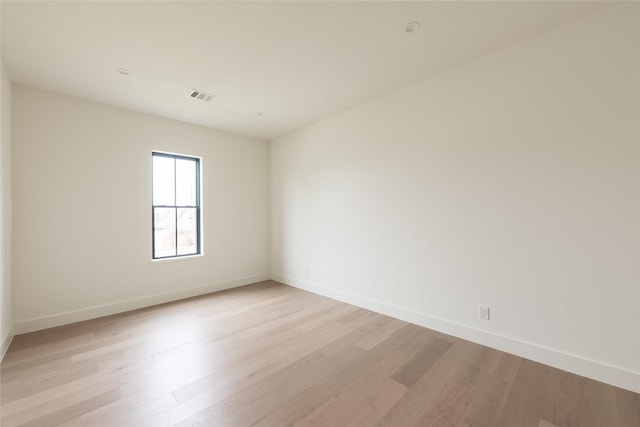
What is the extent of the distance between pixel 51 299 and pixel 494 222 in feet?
16.6

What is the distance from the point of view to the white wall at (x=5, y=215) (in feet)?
8.33

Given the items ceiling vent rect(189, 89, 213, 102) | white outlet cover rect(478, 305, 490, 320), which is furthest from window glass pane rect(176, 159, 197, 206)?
white outlet cover rect(478, 305, 490, 320)

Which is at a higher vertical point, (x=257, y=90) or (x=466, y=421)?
(x=257, y=90)

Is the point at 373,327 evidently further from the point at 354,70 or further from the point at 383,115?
the point at 354,70

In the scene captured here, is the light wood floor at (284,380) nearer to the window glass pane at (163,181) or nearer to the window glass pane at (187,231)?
the window glass pane at (187,231)

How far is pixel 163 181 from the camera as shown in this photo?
4152 millimetres

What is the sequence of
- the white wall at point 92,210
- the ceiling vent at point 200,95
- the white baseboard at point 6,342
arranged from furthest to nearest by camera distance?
the ceiling vent at point 200,95, the white wall at point 92,210, the white baseboard at point 6,342

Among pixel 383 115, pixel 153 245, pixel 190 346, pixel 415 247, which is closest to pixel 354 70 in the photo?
pixel 383 115

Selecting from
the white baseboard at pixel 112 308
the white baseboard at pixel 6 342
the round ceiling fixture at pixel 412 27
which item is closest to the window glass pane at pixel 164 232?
the white baseboard at pixel 112 308

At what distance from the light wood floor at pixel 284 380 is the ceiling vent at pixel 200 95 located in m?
2.84

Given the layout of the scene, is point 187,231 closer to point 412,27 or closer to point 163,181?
point 163,181

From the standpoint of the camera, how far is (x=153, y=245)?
13.1ft

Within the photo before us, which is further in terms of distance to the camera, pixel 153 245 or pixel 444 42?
pixel 153 245

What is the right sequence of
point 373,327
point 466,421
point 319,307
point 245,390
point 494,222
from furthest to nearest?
point 319,307
point 373,327
point 494,222
point 245,390
point 466,421
